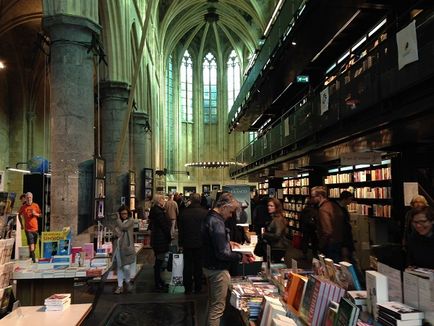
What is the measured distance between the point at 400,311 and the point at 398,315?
25mm

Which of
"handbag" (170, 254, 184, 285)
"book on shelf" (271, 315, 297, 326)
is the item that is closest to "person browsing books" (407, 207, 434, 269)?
"book on shelf" (271, 315, 297, 326)

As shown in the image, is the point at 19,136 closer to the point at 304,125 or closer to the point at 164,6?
the point at 304,125

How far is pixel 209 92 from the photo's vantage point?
127 feet

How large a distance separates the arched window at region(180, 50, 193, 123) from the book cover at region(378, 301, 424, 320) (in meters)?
36.1

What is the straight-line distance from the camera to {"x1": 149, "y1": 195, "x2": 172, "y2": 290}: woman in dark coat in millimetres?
→ 7447

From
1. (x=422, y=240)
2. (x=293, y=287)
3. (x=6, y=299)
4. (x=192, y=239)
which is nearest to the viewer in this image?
(x=293, y=287)

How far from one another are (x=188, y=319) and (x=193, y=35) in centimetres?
3404

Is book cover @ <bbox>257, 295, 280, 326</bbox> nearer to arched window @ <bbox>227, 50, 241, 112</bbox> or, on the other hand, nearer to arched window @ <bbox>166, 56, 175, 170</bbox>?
arched window @ <bbox>166, 56, 175, 170</bbox>

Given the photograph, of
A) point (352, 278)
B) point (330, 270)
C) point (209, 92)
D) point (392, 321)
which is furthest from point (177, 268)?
point (209, 92)

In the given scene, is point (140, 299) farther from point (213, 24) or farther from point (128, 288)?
point (213, 24)

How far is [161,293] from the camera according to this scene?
701 cm

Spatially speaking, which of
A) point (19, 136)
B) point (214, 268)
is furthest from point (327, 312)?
point (19, 136)

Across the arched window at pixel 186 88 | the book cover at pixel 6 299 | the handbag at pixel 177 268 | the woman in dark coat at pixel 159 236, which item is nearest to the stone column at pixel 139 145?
the woman in dark coat at pixel 159 236

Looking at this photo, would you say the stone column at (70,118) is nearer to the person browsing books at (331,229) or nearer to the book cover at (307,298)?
the person browsing books at (331,229)
